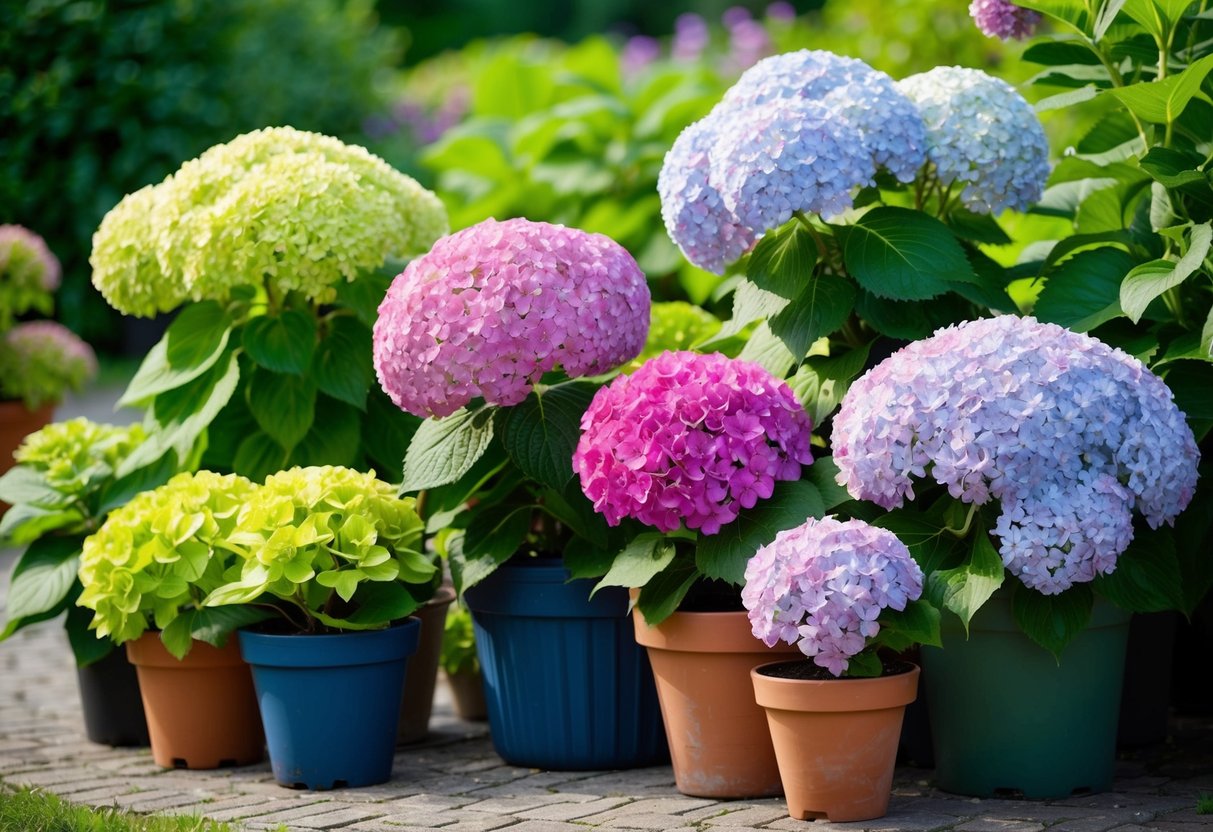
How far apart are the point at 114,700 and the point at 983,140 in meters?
2.57

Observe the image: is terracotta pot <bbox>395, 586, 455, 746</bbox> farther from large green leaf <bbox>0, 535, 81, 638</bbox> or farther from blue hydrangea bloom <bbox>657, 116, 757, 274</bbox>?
blue hydrangea bloom <bbox>657, 116, 757, 274</bbox>

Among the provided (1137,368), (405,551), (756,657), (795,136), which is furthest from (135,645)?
(1137,368)

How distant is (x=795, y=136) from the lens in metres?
3.18

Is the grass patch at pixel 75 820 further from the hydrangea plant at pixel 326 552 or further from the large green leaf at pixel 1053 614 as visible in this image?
the large green leaf at pixel 1053 614

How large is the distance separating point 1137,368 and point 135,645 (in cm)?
236

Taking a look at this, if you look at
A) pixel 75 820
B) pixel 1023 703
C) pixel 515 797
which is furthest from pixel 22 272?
pixel 1023 703

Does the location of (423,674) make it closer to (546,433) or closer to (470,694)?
(470,694)

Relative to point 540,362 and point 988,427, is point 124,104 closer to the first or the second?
point 540,362

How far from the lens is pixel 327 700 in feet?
11.4

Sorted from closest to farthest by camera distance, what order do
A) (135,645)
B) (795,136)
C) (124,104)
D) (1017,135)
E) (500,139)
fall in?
1. (795,136)
2. (1017,135)
3. (135,645)
4. (500,139)
5. (124,104)

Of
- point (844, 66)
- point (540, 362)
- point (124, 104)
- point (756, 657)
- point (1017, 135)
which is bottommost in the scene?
point (756, 657)

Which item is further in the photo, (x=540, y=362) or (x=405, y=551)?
(x=405, y=551)

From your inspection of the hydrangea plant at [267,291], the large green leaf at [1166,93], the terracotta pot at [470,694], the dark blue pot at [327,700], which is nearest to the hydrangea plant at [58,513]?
the hydrangea plant at [267,291]

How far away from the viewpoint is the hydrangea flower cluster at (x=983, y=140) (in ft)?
11.2
